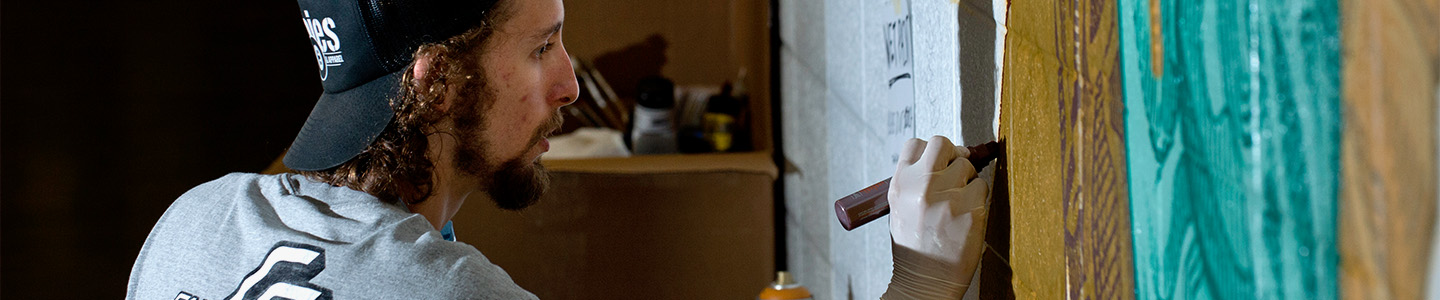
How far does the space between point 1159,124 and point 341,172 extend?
810 millimetres

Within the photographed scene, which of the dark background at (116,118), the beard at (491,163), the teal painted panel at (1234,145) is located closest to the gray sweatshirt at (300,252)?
the beard at (491,163)

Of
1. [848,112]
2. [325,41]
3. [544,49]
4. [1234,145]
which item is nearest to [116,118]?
[325,41]

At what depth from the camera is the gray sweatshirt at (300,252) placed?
0.80 m

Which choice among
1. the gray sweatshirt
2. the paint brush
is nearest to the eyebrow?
the gray sweatshirt

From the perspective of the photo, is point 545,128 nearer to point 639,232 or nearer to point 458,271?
point 458,271

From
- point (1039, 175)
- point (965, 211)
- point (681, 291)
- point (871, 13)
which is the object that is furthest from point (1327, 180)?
point (681, 291)

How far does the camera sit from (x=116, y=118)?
218cm

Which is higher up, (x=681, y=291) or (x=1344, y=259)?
(x=1344, y=259)

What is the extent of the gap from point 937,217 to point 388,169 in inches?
21.8

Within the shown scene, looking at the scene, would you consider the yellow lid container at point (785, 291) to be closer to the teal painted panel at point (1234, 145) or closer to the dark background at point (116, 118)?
the teal painted panel at point (1234, 145)

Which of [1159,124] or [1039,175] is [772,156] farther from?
[1159,124]

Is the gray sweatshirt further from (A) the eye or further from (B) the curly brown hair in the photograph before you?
(A) the eye

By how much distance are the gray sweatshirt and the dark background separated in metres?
1.29

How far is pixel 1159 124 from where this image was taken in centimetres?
40
